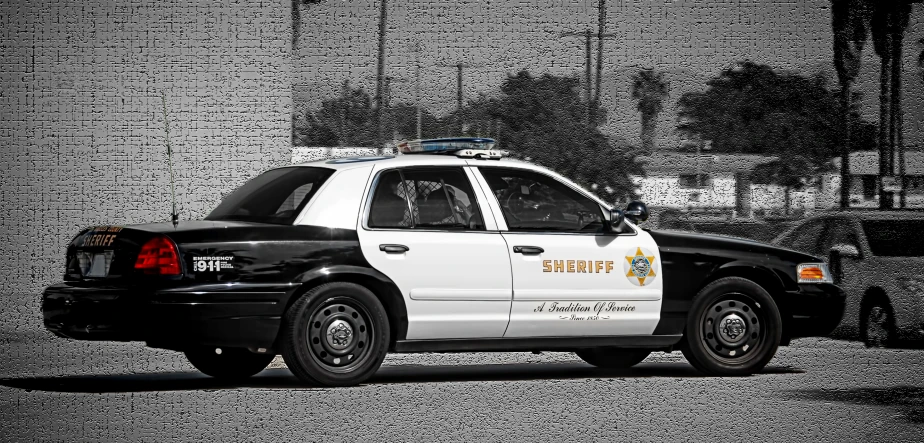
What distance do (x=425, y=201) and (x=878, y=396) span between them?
301 cm

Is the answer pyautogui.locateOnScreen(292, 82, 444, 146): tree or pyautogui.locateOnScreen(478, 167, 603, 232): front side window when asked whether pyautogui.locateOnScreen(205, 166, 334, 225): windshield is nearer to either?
pyautogui.locateOnScreen(478, 167, 603, 232): front side window

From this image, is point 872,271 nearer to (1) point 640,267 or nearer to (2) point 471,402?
(1) point 640,267

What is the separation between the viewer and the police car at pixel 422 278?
8.48m

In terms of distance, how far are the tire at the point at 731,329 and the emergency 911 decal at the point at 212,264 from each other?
311 centimetres

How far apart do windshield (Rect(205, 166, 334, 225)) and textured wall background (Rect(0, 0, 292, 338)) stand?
5.20 meters

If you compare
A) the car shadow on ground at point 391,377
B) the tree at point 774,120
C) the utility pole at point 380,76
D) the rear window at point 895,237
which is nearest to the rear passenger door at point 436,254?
the car shadow on ground at point 391,377

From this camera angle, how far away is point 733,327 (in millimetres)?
9828

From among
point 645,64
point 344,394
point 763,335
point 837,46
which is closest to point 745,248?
point 763,335

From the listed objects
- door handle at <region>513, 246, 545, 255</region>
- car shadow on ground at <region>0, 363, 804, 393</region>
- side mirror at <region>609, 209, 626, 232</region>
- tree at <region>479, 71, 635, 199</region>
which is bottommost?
car shadow on ground at <region>0, 363, 804, 393</region>

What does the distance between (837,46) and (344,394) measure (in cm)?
981

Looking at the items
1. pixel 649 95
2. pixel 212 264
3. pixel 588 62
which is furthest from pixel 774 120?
pixel 212 264

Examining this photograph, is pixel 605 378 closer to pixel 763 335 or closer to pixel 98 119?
pixel 763 335

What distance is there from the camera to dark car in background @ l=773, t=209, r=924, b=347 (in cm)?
1257

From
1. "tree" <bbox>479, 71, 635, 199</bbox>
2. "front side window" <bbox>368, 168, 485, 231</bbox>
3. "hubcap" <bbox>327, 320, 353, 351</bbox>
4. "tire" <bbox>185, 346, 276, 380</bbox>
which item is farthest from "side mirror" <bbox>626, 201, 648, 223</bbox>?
"tree" <bbox>479, 71, 635, 199</bbox>
